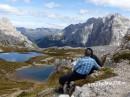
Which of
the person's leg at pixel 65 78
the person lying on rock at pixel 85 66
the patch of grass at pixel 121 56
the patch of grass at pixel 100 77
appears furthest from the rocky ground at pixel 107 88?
the patch of grass at pixel 121 56

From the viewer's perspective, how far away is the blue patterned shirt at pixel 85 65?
23416 mm

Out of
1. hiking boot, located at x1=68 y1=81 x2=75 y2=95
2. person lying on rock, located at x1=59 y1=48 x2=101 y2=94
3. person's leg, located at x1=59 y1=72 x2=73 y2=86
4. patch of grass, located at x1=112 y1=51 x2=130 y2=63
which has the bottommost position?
hiking boot, located at x1=68 y1=81 x2=75 y2=95

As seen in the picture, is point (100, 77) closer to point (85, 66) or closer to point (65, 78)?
point (65, 78)

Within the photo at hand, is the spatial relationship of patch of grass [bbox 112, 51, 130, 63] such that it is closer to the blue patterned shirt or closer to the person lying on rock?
the person lying on rock

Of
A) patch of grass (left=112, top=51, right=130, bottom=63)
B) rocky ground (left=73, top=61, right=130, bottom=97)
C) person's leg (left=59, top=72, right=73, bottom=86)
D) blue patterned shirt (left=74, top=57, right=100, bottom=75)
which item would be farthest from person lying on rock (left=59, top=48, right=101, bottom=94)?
patch of grass (left=112, top=51, right=130, bottom=63)

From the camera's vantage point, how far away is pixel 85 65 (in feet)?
77.9

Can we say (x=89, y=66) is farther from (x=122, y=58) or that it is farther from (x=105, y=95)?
(x=122, y=58)

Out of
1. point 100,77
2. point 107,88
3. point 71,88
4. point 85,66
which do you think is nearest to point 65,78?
point 71,88

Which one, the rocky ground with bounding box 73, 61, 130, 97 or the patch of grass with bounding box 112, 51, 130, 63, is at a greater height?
the patch of grass with bounding box 112, 51, 130, 63

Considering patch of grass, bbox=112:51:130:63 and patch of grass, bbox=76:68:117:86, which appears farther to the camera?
patch of grass, bbox=112:51:130:63

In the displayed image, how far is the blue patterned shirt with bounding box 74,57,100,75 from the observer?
23.4m

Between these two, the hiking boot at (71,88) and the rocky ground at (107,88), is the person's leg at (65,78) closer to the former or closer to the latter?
the hiking boot at (71,88)

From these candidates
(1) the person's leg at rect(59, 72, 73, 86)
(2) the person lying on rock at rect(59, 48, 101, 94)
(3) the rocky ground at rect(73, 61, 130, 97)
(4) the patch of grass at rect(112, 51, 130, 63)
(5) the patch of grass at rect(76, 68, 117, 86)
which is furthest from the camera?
(4) the patch of grass at rect(112, 51, 130, 63)

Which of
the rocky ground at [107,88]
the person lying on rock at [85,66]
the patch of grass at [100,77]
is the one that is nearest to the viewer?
the person lying on rock at [85,66]
